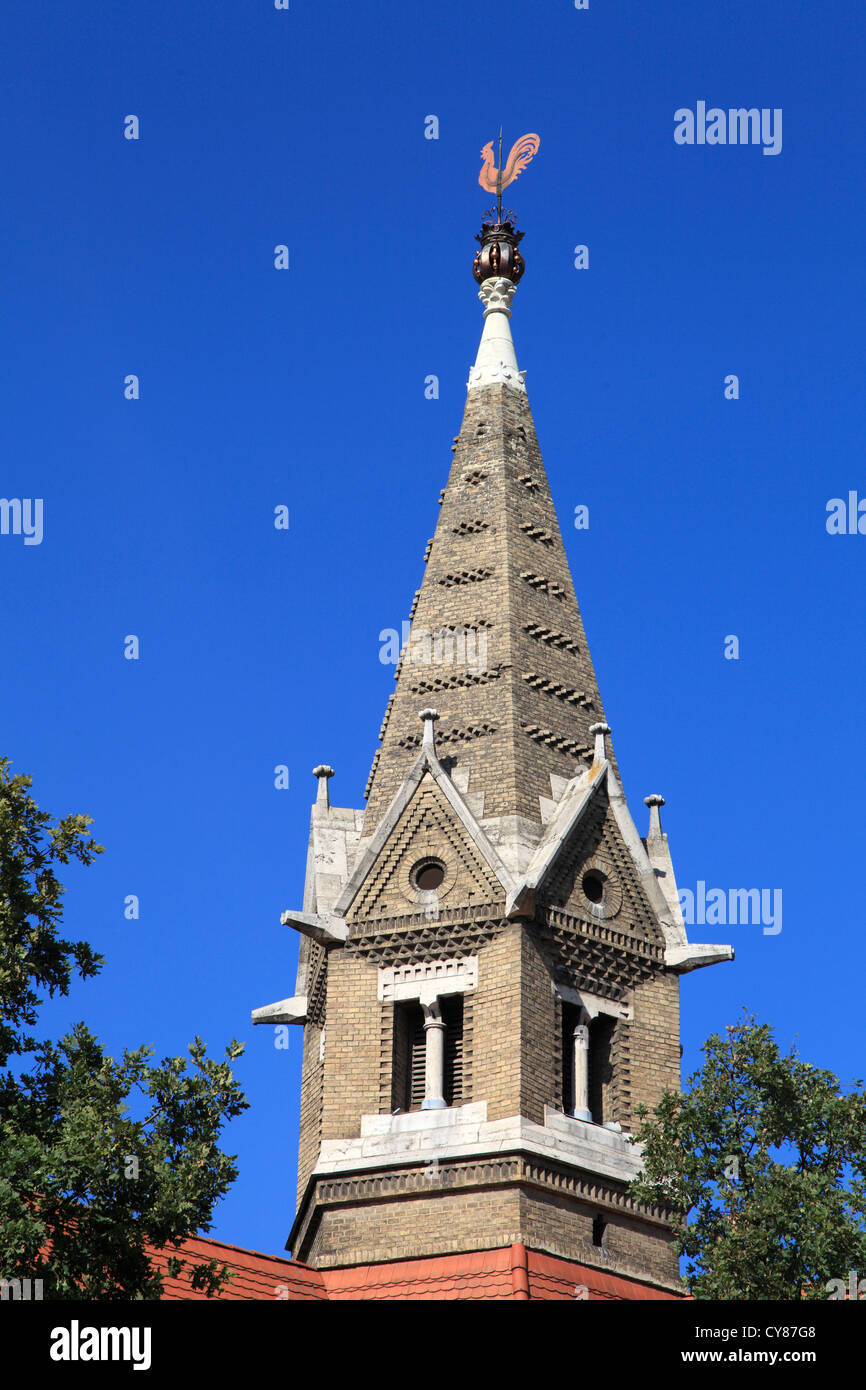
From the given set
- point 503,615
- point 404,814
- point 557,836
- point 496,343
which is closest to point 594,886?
point 557,836

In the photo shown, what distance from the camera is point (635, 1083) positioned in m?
36.4

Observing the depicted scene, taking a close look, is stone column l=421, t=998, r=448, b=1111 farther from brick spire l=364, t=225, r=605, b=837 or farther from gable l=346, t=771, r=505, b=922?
brick spire l=364, t=225, r=605, b=837

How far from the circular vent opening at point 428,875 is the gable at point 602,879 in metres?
1.76

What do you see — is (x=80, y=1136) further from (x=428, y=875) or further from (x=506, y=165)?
(x=506, y=165)

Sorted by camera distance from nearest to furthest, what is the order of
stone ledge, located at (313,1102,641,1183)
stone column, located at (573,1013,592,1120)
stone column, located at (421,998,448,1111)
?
1. stone ledge, located at (313,1102,641,1183)
2. stone column, located at (421,998,448,1111)
3. stone column, located at (573,1013,592,1120)

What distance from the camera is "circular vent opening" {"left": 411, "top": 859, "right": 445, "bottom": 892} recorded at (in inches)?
1469

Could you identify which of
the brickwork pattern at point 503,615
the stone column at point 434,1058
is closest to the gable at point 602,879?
the brickwork pattern at point 503,615

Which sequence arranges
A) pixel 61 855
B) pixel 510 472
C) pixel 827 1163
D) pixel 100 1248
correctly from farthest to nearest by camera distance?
pixel 510 472 → pixel 827 1163 → pixel 61 855 → pixel 100 1248

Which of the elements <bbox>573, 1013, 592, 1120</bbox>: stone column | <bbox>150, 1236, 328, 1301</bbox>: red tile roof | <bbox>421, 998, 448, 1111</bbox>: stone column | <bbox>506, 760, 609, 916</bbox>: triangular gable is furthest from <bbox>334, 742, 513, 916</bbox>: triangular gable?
<bbox>150, 1236, 328, 1301</bbox>: red tile roof

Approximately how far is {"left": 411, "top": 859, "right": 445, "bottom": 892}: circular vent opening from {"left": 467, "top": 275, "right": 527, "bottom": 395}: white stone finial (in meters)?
10.9

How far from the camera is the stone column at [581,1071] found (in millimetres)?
35625
